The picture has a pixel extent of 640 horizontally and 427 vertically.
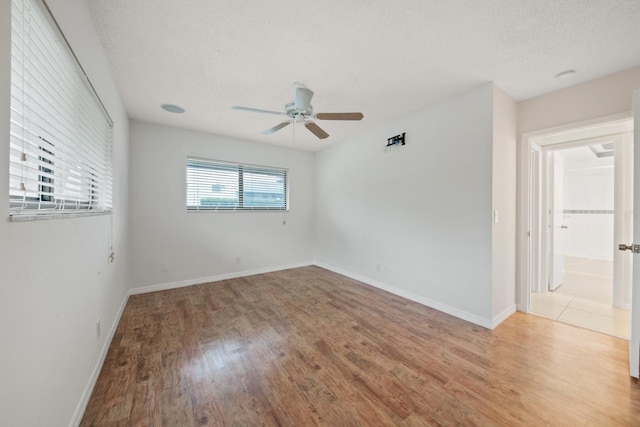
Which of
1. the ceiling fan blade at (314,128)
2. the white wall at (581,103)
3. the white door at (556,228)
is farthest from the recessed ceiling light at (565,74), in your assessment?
the ceiling fan blade at (314,128)

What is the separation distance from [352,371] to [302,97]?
251cm

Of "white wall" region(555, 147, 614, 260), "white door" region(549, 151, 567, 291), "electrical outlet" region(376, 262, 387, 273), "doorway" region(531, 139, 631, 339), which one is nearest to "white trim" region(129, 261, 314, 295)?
"electrical outlet" region(376, 262, 387, 273)

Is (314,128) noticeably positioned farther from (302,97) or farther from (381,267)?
→ (381,267)

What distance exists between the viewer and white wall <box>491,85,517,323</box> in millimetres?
2496

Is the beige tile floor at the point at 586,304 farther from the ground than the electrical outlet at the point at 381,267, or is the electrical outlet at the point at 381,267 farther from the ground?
the electrical outlet at the point at 381,267

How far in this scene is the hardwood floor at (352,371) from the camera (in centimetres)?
144

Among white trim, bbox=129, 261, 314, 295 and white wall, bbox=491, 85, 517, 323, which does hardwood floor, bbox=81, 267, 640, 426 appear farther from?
white trim, bbox=129, 261, 314, 295

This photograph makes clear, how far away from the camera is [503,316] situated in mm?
2631

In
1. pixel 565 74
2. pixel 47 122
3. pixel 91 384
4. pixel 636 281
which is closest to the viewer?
pixel 47 122

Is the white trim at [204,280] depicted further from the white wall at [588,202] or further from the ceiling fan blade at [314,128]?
the white wall at [588,202]

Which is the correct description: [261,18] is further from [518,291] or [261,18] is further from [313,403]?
[518,291]

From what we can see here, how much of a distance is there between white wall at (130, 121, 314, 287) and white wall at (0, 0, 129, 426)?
5.36 feet

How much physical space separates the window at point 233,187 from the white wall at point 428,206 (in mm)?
1396

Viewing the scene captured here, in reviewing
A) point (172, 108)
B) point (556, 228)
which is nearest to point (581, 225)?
point (556, 228)
